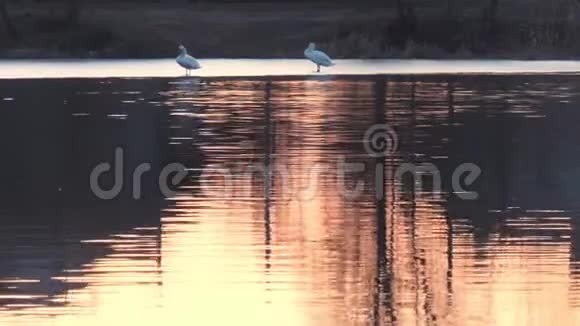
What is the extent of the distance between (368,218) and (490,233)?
4.18 feet

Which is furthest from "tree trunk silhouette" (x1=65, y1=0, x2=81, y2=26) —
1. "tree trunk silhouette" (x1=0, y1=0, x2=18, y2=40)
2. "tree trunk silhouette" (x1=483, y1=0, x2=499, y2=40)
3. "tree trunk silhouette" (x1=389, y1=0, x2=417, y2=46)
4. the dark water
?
the dark water

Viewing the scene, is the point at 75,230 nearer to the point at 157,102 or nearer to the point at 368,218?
the point at 368,218

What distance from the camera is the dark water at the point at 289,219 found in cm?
1130

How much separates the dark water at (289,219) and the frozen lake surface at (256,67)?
13.6 meters

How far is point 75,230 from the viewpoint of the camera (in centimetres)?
1483

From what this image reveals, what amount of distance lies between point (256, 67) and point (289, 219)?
30.8 metres

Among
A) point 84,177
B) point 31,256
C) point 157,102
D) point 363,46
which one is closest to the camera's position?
point 31,256

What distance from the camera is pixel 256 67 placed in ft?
151

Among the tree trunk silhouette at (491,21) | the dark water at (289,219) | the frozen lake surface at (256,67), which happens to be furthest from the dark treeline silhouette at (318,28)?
the dark water at (289,219)

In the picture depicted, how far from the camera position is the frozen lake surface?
42531 millimetres

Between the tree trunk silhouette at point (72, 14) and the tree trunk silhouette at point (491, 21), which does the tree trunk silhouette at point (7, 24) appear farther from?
the tree trunk silhouette at point (491, 21)

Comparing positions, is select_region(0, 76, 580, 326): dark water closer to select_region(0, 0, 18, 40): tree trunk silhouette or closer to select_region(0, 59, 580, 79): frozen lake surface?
select_region(0, 59, 580, 79): frozen lake surface

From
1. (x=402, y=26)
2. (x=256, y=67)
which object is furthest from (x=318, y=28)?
(x=256, y=67)

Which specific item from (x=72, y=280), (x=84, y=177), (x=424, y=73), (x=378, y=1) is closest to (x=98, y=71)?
(x=424, y=73)
